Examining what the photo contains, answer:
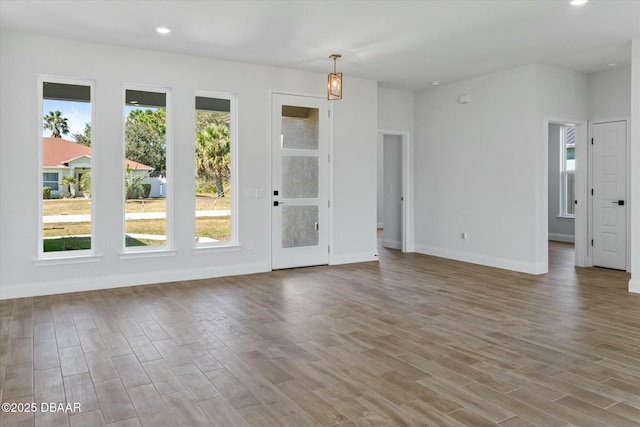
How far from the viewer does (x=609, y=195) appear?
652 cm

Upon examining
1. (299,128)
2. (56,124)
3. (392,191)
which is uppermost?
(299,128)

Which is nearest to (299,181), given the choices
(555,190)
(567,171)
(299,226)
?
(299,226)

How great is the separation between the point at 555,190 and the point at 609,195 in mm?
3440

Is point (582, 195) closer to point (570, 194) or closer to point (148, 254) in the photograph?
point (570, 194)

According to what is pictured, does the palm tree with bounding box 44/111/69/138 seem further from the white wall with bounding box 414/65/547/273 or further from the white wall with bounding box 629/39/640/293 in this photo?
the white wall with bounding box 629/39/640/293

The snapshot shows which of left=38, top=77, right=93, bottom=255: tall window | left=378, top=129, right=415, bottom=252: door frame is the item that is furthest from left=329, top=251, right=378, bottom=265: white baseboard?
left=38, top=77, right=93, bottom=255: tall window

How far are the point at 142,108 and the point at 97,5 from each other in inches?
62.7

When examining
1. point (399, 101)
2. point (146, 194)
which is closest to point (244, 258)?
point (146, 194)

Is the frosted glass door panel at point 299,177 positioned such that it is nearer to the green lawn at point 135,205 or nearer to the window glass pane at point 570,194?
the green lawn at point 135,205

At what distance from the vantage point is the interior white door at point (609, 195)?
6383 mm

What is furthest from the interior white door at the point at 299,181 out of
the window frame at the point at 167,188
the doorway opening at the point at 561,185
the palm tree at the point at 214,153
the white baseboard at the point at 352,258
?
the doorway opening at the point at 561,185

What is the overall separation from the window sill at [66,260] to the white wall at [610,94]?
694 cm

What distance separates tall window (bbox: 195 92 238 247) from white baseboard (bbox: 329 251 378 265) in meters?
1.58

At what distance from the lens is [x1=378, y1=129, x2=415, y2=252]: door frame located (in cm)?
813
